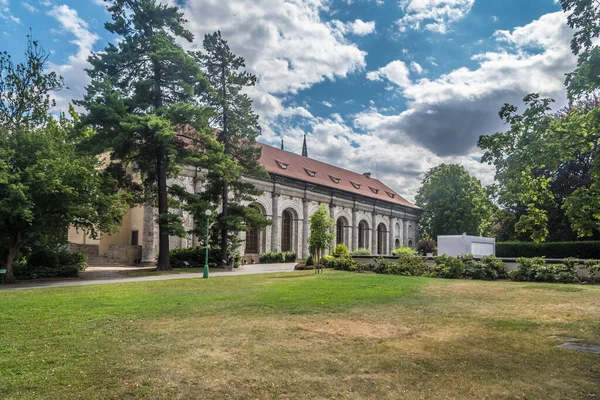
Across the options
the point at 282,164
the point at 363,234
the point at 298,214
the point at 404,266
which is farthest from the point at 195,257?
the point at 363,234

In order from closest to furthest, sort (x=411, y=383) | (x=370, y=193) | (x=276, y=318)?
1. (x=411, y=383)
2. (x=276, y=318)
3. (x=370, y=193)

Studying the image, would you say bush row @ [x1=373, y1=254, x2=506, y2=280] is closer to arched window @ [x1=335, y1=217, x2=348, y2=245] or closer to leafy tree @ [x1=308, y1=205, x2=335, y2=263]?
leafy tree @ [x1=308, y1=205, x2=335, y2=263]

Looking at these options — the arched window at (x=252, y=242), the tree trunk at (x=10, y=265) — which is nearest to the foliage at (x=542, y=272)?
the tree trunk at (x=10, y=265)

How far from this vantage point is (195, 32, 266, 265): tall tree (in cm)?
2784

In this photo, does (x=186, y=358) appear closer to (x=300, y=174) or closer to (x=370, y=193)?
(x=300, y=174)

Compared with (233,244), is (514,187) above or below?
above

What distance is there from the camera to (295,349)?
5891mm

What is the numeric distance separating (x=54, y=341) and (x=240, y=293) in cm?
691

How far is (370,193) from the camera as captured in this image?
56156mm

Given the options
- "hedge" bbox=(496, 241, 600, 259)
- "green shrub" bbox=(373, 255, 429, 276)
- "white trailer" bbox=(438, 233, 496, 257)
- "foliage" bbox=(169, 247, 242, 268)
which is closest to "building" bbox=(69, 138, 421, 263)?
"foliage" bbox=(169, 247, 242, 268)

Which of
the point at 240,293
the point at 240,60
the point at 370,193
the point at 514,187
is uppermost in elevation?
the point at 240,60

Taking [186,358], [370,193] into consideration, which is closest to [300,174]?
[370,193]

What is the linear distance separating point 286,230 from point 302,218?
7.21 ft

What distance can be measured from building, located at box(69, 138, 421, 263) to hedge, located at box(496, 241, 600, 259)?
19.6 metres
